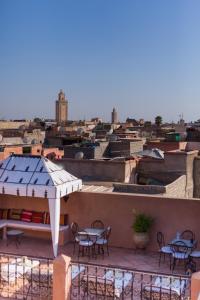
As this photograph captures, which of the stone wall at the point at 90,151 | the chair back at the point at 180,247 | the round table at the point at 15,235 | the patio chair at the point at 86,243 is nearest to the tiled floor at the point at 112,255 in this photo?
the round table at the point at 15,235

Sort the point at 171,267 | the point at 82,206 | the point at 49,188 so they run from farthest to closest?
the point at 82,206 → the point at 49,188 → the point at 171,267

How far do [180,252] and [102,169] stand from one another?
9.39 metres

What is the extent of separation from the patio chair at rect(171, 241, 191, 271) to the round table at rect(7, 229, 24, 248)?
3964mm

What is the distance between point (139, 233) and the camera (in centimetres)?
1027

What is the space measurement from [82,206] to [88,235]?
1185 mm

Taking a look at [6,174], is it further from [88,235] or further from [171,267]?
[171,267]

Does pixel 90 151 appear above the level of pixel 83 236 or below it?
above

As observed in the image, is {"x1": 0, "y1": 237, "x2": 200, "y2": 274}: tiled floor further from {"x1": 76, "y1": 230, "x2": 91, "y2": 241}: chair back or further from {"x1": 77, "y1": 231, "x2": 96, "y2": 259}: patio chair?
{"x1": 76, "y1": 230, "x2": 91, "y2": 241}: chair back

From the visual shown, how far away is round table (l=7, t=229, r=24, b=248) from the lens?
1090 cm

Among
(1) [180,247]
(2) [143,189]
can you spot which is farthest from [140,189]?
(1) [180,247]

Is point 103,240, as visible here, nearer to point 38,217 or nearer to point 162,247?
point 162,247

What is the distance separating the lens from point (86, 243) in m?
9.84

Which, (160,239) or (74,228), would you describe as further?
(74,228)

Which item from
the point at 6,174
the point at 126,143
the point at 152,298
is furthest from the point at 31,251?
the point at 126,143
